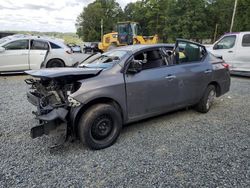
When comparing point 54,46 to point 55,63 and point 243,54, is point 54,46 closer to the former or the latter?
point 55,63

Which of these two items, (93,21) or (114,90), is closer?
(114,90)

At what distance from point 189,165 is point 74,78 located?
202 cm

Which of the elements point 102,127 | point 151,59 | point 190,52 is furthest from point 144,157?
point 190,52

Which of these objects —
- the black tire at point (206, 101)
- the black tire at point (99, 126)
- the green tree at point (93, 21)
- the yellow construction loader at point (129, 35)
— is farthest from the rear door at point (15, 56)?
the green tree at point (93, 21)

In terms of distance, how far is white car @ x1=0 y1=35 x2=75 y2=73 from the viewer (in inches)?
340

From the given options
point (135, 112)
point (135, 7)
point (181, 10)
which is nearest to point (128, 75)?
point (135, 112)

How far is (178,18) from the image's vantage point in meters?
41.9

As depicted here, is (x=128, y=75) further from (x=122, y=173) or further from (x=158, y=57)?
(x=122, y=173)

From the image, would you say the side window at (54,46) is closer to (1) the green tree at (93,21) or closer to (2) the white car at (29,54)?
(2) the white car at (29,54)

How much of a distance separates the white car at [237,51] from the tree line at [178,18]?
27.5m

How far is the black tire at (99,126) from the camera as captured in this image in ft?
10.2

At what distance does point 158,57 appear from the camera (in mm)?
4121

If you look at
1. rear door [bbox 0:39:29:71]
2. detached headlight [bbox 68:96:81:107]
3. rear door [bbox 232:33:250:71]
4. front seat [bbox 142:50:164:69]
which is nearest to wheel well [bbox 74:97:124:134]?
detached headlight [bbox 68:96:81:107]

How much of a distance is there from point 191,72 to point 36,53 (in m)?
6.99
